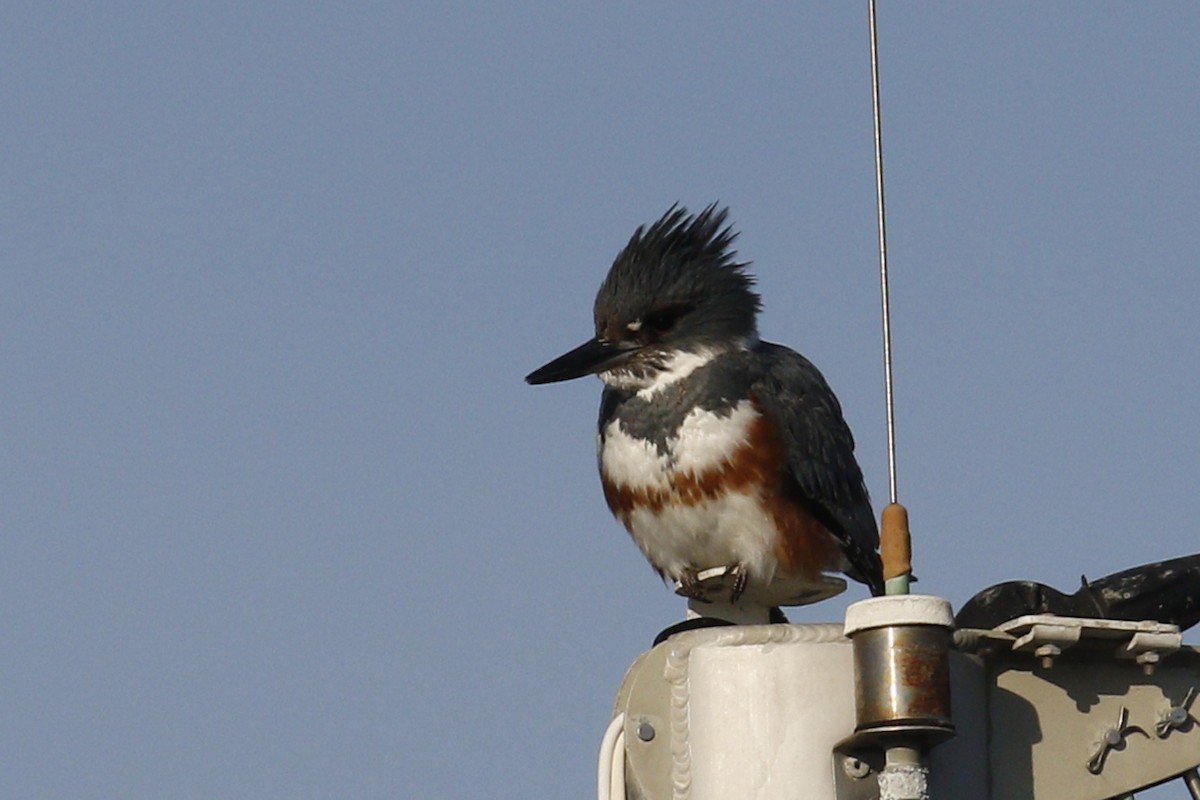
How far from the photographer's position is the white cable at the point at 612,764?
481 cm

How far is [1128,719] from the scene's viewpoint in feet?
15.5

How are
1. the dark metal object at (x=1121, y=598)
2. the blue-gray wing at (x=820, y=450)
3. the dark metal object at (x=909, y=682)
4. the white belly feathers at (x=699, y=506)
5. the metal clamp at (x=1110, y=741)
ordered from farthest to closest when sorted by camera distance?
1. the blue-gray wing at (x=820, y=450)
2. the white belly feathers at (x=699, y=506)
3. the dark metal object at (x=1121, y=598)
4. the metal clamp at (x=1110, y=741)
5. the dark metal object at (x=909, y=682)

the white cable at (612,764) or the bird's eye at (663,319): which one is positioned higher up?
the bird's eye at (663,319)

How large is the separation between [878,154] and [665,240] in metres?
3.12

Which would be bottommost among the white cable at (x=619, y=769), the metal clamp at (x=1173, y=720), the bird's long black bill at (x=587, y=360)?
the white cable at (x=619, y=769)

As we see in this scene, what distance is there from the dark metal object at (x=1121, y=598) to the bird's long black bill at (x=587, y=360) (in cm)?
310

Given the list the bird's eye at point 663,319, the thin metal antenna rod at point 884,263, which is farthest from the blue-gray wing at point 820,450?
the thin metal antenna rod at point 884,263

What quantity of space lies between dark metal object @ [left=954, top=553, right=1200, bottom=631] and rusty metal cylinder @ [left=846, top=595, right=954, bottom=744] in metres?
0.98

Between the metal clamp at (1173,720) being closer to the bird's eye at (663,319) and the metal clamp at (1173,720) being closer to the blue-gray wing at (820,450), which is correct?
the blue-gray wing at (820,450)

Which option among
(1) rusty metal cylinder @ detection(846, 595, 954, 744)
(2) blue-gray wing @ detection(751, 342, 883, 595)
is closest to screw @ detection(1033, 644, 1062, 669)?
(1) rusty metal cylinder @ detection(846, 595, 954, 744)

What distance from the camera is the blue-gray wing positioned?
27.2 feet

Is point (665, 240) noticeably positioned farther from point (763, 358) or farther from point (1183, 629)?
point (1183, 629)

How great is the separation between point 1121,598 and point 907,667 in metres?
1.15

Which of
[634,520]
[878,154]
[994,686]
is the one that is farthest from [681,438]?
Answer: [994,686]
